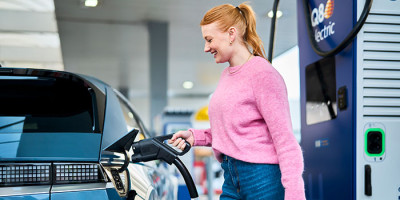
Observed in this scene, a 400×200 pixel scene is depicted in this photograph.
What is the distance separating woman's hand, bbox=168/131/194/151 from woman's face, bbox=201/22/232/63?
0.39m

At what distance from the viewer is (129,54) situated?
13203mm

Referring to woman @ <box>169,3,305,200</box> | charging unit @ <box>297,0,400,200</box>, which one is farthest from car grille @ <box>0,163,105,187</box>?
charging unit @ <box>297,0,400,200</box>

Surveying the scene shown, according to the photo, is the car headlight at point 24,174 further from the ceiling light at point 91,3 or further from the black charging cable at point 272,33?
the ceiling light at point 91,3

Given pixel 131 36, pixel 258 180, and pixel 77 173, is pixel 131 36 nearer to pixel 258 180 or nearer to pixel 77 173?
pixel 77 173

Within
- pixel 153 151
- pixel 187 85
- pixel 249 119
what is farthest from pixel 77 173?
pixel 187 85

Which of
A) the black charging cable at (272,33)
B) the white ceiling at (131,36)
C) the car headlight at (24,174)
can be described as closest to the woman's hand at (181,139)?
the car headlight at (24,174)

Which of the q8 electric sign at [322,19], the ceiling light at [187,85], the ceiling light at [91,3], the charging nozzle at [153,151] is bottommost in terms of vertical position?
the ceiling light at [187,85]

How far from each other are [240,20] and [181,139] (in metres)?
0.57

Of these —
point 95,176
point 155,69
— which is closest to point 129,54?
point 155,69

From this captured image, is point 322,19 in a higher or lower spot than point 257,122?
higher

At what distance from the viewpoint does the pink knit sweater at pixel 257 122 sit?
6.38 feet

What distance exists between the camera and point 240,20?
2145 millimetres

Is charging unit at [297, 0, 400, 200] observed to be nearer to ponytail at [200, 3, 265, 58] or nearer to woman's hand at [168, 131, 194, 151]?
ponytail at [200, 3, 265, 58]

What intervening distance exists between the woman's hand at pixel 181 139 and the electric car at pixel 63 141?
0.17m
